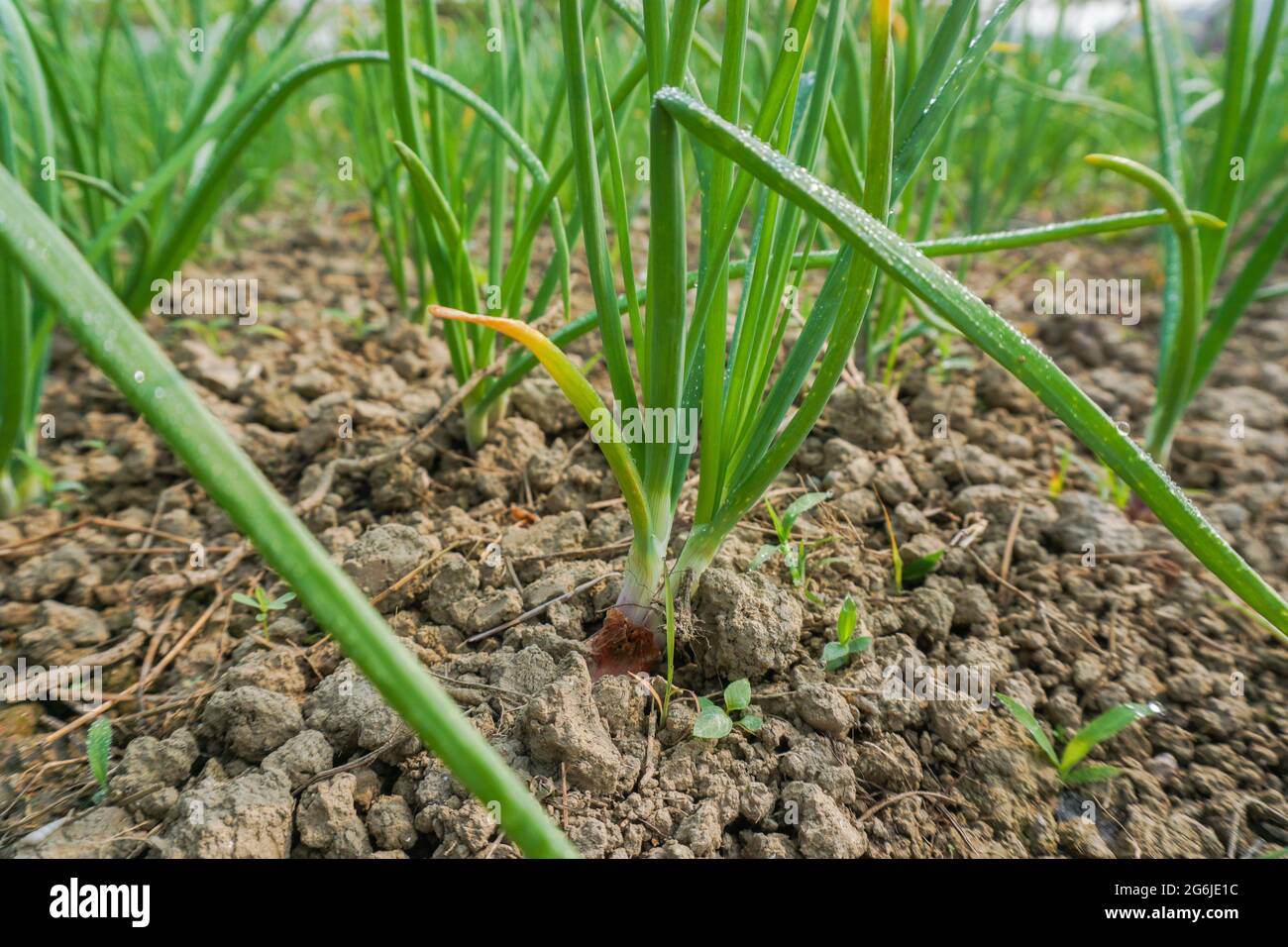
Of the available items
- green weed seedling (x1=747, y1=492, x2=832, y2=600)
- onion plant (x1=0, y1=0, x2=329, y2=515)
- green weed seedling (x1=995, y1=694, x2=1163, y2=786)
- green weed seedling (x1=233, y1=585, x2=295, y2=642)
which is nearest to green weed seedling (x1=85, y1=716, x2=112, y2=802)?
green weed seedling (x1=233, y1=585, x2=295, y2=642)

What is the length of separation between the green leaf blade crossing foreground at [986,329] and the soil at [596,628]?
→ 38 centimetres

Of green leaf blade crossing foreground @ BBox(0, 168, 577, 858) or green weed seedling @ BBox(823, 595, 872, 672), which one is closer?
green leaf blade crossing foreground @ BBox(0, 168, 577, 858)

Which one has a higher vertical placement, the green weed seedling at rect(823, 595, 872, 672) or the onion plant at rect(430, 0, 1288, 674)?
the onion plant at rect(430, 0, 1288, 674)

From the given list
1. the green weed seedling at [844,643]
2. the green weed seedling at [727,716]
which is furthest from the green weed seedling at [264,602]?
the green weed seedling at [844,643]

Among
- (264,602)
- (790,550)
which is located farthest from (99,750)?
(790,550)

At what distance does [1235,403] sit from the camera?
168 centimetres

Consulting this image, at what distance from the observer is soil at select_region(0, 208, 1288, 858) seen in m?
0.81

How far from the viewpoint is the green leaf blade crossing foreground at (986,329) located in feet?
1.86

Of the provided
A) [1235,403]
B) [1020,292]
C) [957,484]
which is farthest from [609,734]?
[1020,292]

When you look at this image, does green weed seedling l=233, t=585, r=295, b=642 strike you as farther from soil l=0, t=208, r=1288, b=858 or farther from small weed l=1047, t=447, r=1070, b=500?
small weed l=1047, t=447, r=1070, b=500

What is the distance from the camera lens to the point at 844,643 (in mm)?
946

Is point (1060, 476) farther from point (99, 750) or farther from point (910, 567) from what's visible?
point (99, 750)

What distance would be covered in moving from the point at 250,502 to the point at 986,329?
464mm

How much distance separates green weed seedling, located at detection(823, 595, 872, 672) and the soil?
0.04 feet
